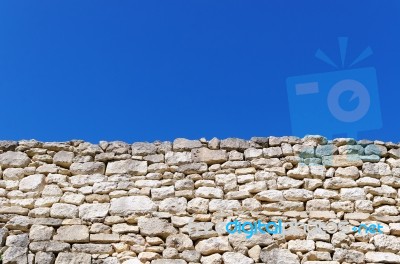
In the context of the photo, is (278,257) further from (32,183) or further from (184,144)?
(32,183)

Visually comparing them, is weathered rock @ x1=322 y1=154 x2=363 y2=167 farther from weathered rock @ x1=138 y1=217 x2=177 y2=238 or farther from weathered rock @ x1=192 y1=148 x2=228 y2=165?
weathered rock @ x1=138 y1=217 x2=177 y2=238

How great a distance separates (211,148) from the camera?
619 cm

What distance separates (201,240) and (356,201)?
157 centimetres

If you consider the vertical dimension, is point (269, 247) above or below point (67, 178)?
below

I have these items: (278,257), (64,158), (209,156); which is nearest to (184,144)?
(209,156)

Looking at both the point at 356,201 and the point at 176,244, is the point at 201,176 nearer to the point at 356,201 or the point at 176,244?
the point at 176,244

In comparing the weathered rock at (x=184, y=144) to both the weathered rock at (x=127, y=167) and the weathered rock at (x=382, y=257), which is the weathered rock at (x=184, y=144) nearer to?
the weathered rock at (x=127, y=167)

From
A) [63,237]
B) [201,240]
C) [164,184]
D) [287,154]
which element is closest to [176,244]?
[201,240]

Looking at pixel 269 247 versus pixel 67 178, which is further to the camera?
pixel 67 178

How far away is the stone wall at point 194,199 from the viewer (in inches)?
216
